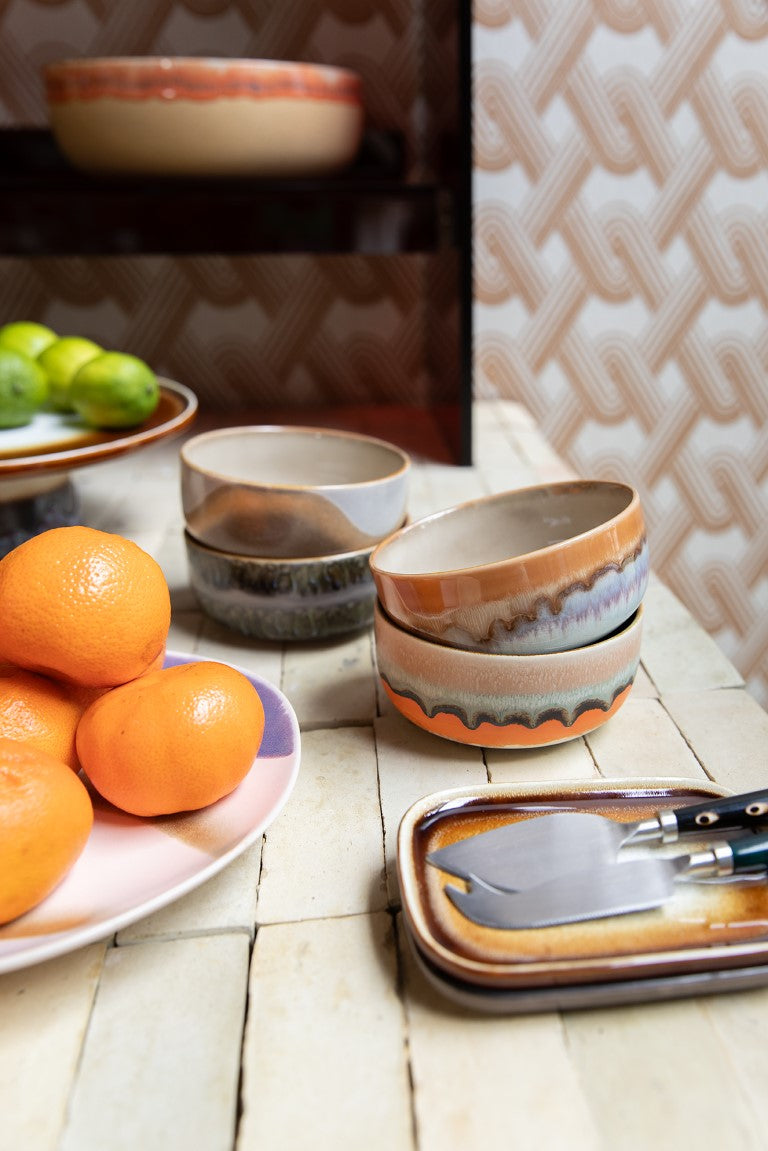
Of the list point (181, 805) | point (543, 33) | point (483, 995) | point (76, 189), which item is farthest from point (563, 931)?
A: point (543, 33)

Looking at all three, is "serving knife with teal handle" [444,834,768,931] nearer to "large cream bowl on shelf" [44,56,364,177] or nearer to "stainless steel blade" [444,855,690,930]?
"stainless steel blade" [444,855,690,930]

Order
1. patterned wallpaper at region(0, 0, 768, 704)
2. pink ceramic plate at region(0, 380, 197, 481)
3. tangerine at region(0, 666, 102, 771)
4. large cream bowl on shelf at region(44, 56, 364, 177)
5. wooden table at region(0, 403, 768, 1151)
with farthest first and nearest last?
patterned wallpaper at region(0, 0, 768, 704) → large cream bowl on shelf at region(44, 56, 364, 177) → pink ceramic plate at region(0, 380, 197, 481) → tangerine at region(0, 666, 102, 771) → wooden table at region(0, 403, 768, 1151)

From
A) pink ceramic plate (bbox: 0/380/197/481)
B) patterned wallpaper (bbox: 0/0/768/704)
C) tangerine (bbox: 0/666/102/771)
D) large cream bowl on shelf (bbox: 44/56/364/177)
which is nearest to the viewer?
tangerine (bbox: 0/666/102/771)

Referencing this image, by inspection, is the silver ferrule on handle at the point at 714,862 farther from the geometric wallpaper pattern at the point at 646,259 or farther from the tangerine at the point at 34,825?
the geometric wallpaper pattern at the point at 646,259

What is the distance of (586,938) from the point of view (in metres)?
0.39

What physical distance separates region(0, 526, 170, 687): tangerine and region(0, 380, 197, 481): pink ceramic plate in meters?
0.27

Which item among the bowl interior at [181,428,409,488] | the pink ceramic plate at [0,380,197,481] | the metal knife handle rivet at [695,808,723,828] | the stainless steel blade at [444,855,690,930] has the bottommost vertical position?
the pink ceramic plate at [0,380,197,481]

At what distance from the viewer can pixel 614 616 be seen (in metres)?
0.53

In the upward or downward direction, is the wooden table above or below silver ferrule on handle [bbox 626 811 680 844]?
below

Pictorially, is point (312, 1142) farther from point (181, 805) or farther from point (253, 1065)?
point (181, 805)

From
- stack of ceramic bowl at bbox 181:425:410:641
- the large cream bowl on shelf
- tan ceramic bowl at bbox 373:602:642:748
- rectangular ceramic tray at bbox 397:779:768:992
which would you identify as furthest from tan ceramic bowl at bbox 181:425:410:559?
the large cream bowl on shelf

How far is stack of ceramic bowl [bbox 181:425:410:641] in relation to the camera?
0.66 m

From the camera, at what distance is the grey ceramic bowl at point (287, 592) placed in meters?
0.68

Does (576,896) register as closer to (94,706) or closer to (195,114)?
(94,706)
